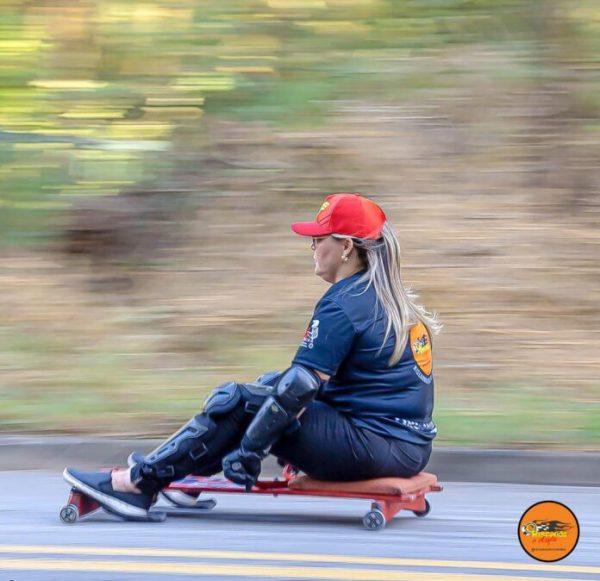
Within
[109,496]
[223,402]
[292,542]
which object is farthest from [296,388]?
[109,496]

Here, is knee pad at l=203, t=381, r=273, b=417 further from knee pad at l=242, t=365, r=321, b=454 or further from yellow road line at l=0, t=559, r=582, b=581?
yellow road line at l=0, t=559, r=582, b=581

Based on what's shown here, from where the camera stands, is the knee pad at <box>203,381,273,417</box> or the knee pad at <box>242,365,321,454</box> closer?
the knee pad at <box>242,365,321,454</box>

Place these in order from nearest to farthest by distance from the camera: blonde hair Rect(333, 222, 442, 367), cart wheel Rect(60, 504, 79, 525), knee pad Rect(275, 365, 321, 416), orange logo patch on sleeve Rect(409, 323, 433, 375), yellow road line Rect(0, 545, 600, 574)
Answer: yellow road line Rect(0, 545, 600, 574) < knee pad Rect(275, 365, 321, 416) < blonde hair Rect(333, 222, 442, 367) < orange logo patch on sleeve Rect(409, 323, 433, 375) < cart wheel Rect(60, 504, 79, 525)

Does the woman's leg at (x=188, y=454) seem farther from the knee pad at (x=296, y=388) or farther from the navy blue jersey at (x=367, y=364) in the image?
the navy blue jersey at (x=367, y=364)

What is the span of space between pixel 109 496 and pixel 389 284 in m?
1.51

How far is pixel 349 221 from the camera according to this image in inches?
195

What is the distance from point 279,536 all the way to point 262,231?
4.88 meters

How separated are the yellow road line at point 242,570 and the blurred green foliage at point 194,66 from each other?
18.4 feet

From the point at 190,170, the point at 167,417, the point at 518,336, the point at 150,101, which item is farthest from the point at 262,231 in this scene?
the point at 167,417

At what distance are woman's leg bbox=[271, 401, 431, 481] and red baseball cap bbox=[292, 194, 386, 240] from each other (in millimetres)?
744

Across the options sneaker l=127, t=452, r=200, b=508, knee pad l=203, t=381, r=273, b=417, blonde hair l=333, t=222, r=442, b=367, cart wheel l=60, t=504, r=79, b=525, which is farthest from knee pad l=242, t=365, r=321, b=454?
cart wheel l=60, t=504, r=79, b=525

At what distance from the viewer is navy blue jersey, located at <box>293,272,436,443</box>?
15.8ft

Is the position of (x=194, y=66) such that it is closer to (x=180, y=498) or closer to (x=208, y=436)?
(x=180, y=498)

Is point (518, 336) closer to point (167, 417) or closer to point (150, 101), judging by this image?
point (167, 417)
